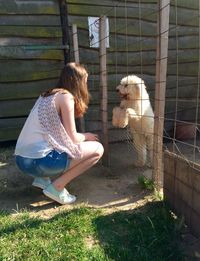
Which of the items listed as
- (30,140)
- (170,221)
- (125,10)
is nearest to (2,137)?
(30,140)

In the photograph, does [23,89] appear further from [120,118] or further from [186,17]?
[186,17]

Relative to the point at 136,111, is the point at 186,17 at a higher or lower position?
higher

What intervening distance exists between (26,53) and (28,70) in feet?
0.88

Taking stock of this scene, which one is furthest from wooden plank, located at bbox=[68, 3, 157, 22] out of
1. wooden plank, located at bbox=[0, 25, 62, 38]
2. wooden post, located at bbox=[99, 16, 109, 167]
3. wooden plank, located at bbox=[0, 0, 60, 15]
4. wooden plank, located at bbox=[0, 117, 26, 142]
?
wooden plank, located at bbox=[0, 117, 26, 142]

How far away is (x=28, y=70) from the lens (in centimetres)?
627

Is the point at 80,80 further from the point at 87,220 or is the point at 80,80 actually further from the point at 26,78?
the point at 26,78

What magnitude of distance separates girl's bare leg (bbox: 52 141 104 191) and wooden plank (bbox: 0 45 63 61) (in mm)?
2593

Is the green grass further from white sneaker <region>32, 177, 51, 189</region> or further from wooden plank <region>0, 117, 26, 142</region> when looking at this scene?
wooden plank <region>0, 117, 26, 142</region>

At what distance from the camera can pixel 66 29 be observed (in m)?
6.18

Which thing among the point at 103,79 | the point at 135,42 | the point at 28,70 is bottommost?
the point at 103,79

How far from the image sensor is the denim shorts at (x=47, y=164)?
153 inches

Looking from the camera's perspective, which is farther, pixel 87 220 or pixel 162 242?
pixel 87 220

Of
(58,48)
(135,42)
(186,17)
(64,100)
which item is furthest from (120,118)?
(186,17)

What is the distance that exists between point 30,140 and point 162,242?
162cm
